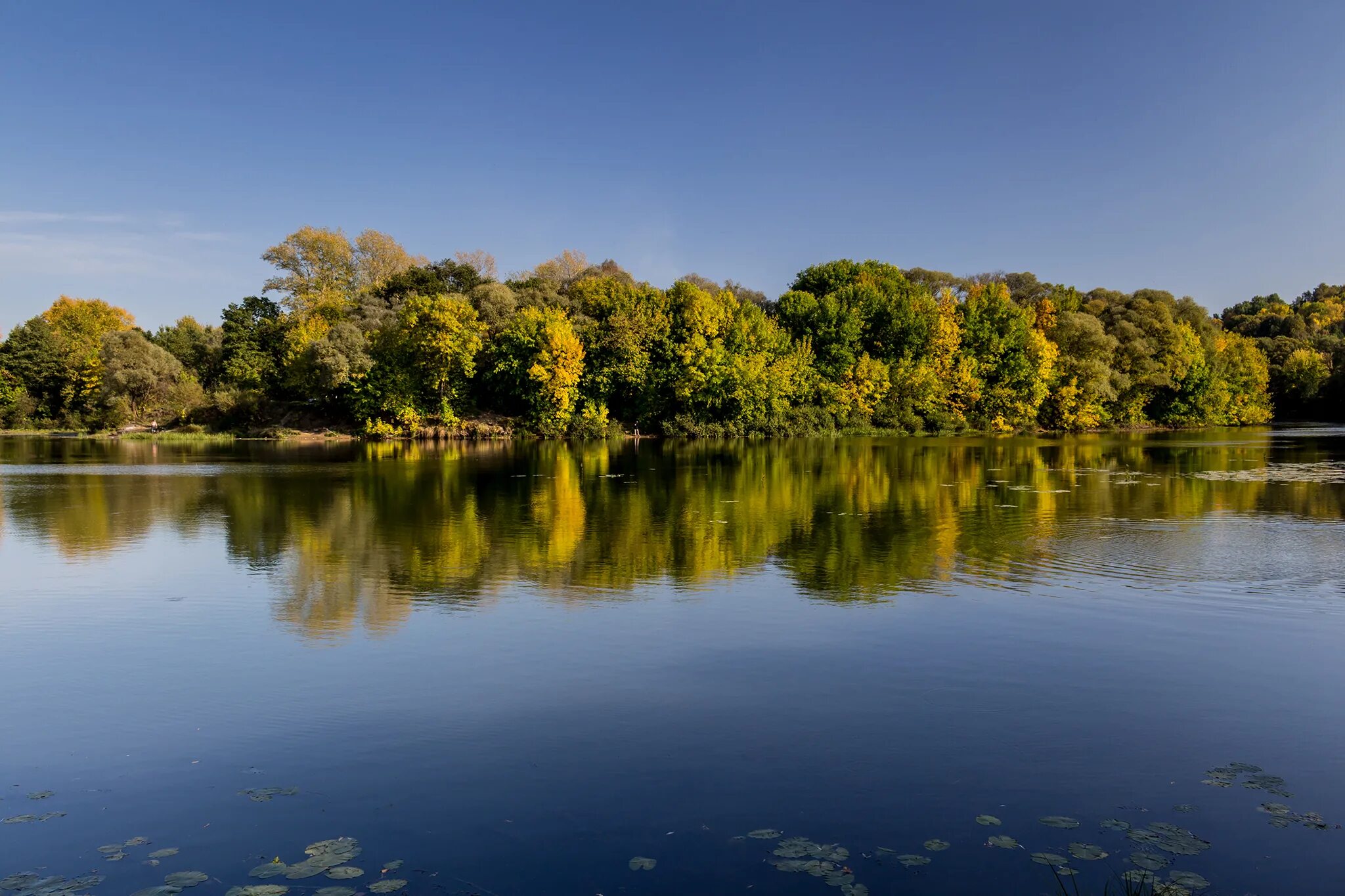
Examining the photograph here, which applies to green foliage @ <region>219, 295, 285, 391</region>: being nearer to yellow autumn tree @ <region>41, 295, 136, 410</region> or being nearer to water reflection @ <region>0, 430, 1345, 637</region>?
yellow autumn tree @ <region>41, 295, 136, 410</region>

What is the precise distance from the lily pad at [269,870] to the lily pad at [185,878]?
9.8 inches

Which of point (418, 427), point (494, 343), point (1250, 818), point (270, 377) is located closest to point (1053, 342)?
point (494, 343)

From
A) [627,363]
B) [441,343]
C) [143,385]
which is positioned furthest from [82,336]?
[627,363]

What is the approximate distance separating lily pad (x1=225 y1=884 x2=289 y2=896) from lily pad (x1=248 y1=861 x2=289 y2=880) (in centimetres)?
10

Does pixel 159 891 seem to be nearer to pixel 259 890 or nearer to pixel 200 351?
pixel 259 890

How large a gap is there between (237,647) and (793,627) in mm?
6350

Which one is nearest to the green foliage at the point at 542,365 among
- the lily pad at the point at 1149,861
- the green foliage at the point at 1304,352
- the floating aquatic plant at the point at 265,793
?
the floating aquatic plant at the point at 265,793

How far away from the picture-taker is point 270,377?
6988 centimetres

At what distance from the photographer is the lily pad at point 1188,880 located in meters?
4.88

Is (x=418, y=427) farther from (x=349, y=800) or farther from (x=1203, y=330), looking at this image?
(x=1203, y=330)

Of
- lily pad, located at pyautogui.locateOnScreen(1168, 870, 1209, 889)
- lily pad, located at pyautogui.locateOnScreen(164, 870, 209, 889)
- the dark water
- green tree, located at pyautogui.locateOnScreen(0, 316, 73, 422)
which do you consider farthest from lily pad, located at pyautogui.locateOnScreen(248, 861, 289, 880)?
green tree, located at pyautogui.locateOnScreen(0, 316, 73, 422)

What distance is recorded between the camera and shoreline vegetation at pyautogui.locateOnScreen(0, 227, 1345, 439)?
203 feet

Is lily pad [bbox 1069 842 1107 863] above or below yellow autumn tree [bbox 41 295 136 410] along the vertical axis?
below

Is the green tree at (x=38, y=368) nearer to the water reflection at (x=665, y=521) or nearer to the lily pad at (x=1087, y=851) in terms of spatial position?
the water reflection at (x=665, y=521)
